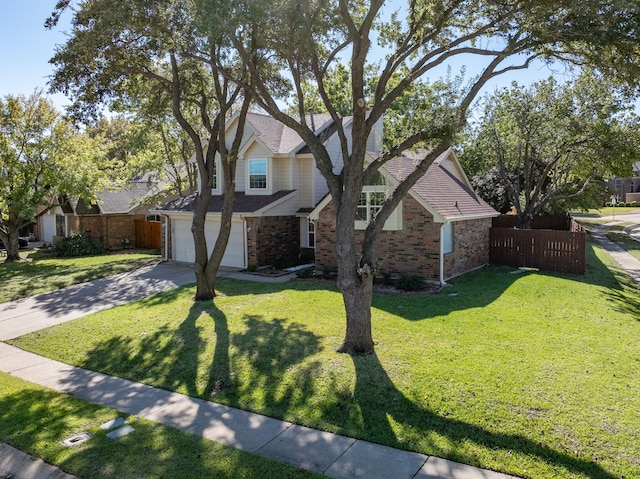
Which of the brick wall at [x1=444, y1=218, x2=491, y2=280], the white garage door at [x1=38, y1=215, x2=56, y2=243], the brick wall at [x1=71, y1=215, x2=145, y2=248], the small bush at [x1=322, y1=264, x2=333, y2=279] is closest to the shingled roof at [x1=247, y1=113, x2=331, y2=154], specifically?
the small bush at [x1=322, y1=264, x2=333, y2=279]

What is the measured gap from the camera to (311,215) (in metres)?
17.2

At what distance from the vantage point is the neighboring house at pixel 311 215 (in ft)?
50.0

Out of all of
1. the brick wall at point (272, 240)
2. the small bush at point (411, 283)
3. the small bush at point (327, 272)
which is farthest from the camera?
the brick wall at point (272, 240)

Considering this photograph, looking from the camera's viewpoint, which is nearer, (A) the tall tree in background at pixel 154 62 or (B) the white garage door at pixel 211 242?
(A) the tall tree in background at pixel 154 62

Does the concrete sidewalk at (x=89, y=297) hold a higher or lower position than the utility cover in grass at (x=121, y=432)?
higher

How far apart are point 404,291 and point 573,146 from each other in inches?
483

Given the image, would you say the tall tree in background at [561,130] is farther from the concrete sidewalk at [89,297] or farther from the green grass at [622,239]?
the concrete sidewalk at [89,297]

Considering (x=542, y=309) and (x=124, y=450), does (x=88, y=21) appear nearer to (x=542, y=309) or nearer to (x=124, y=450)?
(x=124, y=450)

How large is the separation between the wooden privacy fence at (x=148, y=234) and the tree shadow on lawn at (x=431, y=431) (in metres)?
23.2

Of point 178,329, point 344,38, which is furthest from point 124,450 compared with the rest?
point 344,38

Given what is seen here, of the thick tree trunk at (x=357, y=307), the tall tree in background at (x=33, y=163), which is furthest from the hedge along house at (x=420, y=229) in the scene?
the tall tree in background at (x=33, y=163)

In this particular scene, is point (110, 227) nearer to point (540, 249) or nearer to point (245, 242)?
point (245, 242)

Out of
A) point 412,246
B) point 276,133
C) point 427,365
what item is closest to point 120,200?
point 276,133

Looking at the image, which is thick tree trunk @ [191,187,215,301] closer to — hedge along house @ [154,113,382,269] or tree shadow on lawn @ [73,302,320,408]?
tree shadow on lawn @ [73,302,320,408]
